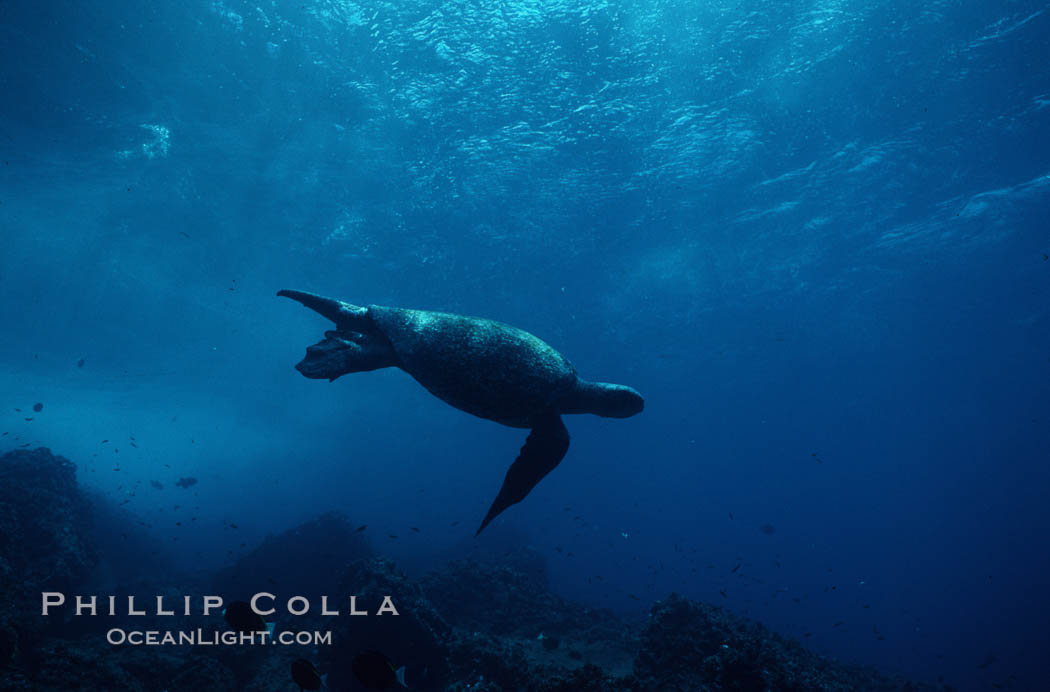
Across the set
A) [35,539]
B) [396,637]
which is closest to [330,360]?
[396,637]

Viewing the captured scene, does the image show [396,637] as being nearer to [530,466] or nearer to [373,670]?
[373,670]

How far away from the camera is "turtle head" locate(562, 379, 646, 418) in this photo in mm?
5035

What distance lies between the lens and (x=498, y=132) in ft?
50.2

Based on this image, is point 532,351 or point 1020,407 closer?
point 532,351

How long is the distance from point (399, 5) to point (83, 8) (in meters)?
7.46

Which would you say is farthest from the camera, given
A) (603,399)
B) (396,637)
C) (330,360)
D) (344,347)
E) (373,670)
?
(396,637)

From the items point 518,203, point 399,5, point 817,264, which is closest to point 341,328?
point 399,5

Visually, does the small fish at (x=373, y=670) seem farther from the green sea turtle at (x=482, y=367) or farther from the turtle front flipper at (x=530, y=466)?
the green sea turtle at (x=482, y=367)

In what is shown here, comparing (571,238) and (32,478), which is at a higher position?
(571,238)

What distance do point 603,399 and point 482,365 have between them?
1754 millimetres

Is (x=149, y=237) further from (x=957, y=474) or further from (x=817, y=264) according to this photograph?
(x=957, y=474)

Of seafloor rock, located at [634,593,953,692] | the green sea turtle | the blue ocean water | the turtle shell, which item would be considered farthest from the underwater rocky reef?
the blue ocean water

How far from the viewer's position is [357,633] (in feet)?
25.2

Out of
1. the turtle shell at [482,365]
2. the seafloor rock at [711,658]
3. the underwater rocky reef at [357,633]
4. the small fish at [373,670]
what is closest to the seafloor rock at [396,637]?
the underwater rocky reef at [357,633]
